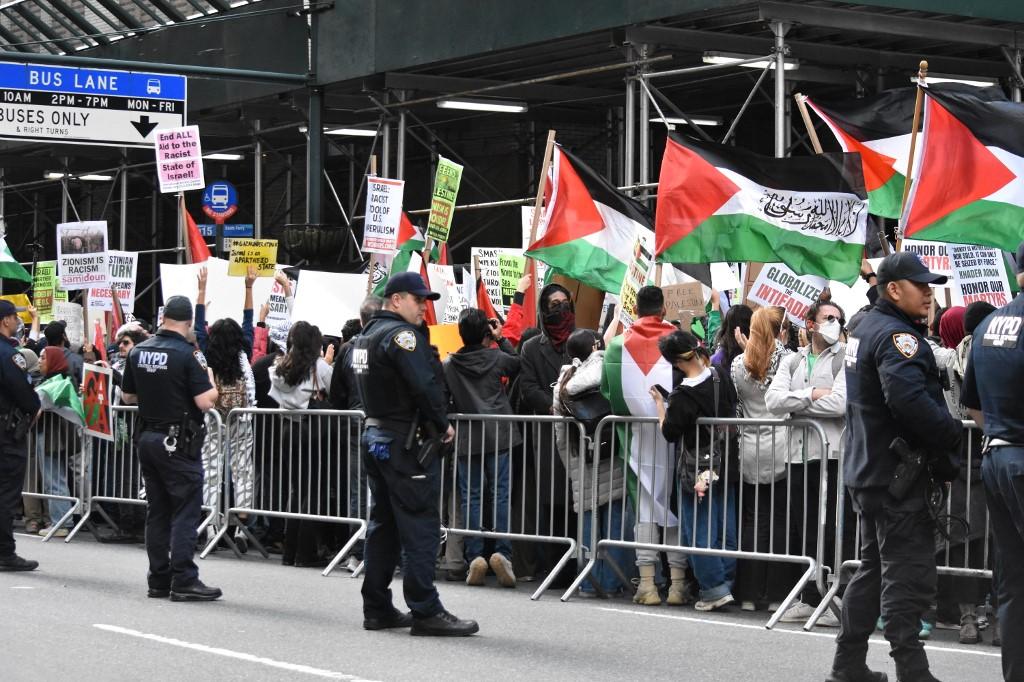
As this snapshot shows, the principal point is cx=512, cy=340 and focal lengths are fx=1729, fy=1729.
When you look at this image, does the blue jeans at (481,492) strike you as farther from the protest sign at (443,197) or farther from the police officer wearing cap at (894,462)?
the police officer wearing cap at (894,462)

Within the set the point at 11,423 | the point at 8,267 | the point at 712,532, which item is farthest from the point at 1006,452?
the point at 8,267

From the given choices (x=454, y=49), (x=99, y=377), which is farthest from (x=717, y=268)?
(x=454, y=49)

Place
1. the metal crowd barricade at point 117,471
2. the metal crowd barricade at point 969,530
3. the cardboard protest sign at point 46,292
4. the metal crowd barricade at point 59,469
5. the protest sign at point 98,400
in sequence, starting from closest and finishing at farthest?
the metal crowd barricade at point 969,530
the protest sign at point 98,400
the metal crowd barricade at point 117,471
the metal crowd barricade at point 59,469
the cardboard protest sign at point 46,292

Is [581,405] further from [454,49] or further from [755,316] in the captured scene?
[454,49]

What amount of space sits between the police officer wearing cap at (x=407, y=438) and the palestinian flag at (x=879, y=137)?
17.1ft

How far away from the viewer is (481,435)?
1223 cm

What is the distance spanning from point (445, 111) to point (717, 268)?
38.8 ft

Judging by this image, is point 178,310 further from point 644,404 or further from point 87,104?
point 87,104

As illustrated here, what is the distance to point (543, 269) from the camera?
15898 mm

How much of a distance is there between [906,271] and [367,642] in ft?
11.7

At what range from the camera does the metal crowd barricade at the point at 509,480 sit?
39.3 feet

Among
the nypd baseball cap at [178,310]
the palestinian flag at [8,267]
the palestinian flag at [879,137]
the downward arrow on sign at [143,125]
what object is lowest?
the nypd baseball cap at [178,310]

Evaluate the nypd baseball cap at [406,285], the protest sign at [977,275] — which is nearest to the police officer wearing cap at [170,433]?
the nypd baseball cap at [406,285]

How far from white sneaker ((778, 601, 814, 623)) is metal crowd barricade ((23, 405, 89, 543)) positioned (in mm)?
7597
